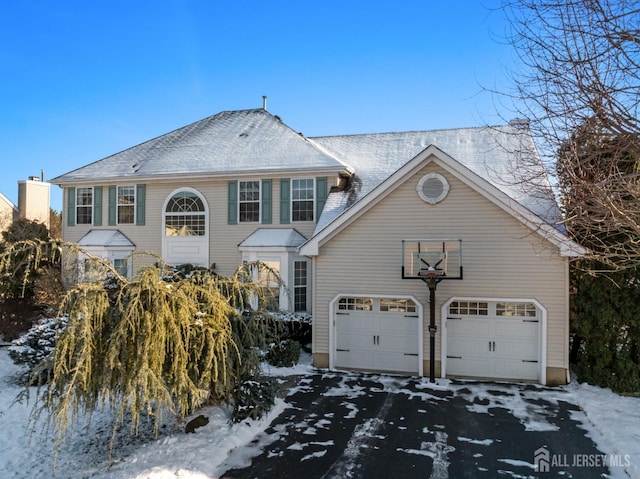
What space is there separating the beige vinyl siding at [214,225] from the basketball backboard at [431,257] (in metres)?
4.70

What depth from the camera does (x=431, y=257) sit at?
1148 cm

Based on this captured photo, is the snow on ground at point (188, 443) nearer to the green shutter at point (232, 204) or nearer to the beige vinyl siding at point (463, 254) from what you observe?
the beige vinyl siding at point (463, 254)

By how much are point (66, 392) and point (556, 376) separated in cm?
1093

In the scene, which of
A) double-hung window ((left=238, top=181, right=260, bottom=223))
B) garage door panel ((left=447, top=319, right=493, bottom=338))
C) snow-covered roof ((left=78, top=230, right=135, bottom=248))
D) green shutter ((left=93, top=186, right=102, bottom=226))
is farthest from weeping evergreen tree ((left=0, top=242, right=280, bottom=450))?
green shutter ((left=93, top=186, right=102, bottom=226))

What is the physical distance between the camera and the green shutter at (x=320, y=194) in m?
15.3

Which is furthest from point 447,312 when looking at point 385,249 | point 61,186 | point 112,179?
point 61,186

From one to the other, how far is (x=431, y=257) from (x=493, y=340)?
277 cm

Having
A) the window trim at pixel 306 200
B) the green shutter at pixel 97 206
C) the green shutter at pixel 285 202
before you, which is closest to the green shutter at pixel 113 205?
the green shutter at pixel 97 206

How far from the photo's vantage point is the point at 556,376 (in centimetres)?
1060

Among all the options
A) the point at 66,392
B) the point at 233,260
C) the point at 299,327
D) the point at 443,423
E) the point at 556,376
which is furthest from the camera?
the point at 233,260

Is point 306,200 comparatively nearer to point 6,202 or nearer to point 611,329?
point 611,329

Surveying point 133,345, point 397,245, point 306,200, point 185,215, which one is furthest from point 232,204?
point 133,345

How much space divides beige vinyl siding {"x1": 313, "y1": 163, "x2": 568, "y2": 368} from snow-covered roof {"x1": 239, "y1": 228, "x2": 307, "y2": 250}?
275 centimetres

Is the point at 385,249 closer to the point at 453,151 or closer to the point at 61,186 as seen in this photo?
the point at 453,151
